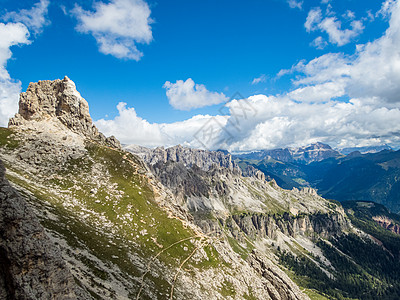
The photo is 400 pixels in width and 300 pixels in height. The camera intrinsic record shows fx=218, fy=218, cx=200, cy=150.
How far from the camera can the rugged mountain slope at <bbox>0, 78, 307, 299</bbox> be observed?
48031mm

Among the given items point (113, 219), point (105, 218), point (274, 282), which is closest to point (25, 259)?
point (105, 218)

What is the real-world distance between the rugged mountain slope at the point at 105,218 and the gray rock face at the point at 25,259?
1.33 meters

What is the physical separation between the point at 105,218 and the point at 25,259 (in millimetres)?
55571

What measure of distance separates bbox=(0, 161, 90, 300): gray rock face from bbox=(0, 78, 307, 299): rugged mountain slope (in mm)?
1328

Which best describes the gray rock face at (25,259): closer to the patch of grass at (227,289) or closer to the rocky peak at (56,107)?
the patch of grass at (227,289)

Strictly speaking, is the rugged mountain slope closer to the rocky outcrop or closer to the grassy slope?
the grassy slope

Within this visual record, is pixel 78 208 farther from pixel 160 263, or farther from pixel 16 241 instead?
pixel 16 241

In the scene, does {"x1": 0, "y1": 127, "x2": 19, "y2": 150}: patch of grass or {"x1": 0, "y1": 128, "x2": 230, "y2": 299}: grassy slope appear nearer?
{"x1": 0, "y1": 128, "x2": 230, "y2": 299}: grassy slope

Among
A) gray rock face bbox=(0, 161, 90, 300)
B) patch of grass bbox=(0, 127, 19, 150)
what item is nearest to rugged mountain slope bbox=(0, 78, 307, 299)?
patch of grass bbox=(0, 127, 19, 150)

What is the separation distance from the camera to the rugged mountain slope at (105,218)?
1891 inches

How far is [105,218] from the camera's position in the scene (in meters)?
73.1

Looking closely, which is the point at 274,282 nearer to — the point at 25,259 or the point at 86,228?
the point at 86,228

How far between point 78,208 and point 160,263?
105ft

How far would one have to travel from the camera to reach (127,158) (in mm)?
116375
